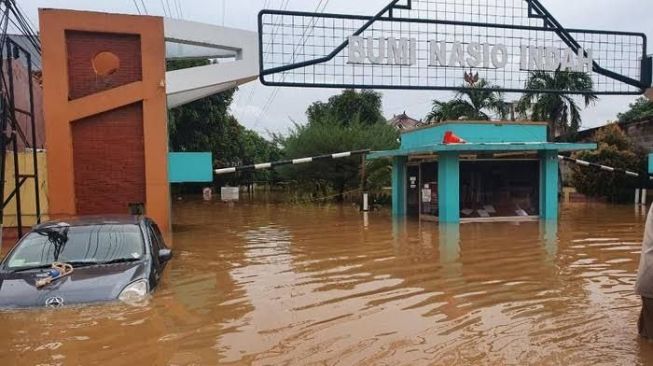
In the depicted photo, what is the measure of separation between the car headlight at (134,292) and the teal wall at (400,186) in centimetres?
1627

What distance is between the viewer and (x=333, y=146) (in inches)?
1223

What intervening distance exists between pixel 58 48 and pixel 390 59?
28.0ft

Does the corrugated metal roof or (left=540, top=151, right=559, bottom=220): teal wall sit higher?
the corrugated metal roof

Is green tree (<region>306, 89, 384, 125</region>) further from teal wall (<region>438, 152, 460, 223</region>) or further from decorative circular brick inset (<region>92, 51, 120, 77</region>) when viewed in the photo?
decorative circular brick inset (<region>92, 51, 120, 77</region>)

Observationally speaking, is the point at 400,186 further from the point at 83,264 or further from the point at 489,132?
the point at 83,264

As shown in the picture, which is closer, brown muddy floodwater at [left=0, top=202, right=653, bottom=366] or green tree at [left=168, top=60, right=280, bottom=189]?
brown muddy floodwater at [left=0, top=202, right=653, bottom=366]

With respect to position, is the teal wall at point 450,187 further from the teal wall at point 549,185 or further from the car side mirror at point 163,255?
the car side mirror at point 163,255

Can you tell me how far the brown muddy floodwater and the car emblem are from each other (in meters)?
0.09

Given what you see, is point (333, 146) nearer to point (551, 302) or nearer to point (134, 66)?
point (134, 66)

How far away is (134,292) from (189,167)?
9.65 m

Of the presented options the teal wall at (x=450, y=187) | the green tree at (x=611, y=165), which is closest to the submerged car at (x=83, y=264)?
the teal wall at (x=450, y=187)

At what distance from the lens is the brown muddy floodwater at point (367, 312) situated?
18.5 feet

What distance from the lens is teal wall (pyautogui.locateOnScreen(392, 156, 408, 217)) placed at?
74.2 feet

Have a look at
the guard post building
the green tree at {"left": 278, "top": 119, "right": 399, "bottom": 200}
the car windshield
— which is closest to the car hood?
the car windshield
